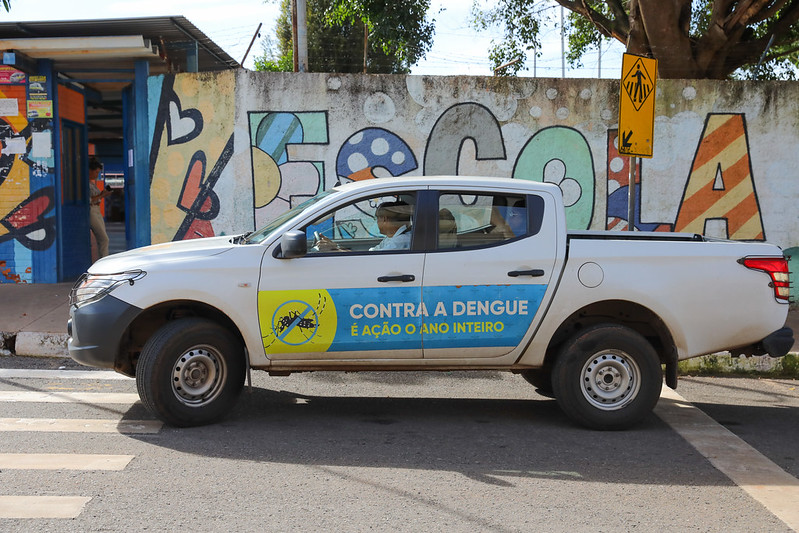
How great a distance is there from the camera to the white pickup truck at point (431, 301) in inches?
226

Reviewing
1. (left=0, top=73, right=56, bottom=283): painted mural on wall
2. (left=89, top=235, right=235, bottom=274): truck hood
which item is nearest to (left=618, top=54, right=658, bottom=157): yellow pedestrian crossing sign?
(left=89, top=235, right=235, bottom=274): truck hood

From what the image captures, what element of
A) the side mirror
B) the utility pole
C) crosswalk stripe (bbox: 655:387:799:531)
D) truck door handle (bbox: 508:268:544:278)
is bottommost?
crosswalk stripe (bbox: 655:387:799:531)

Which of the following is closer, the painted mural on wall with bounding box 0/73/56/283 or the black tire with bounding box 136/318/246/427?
the black tire with bounding box 136/318/246/427

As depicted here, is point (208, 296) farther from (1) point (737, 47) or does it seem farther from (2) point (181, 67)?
(1) point (737, 47)

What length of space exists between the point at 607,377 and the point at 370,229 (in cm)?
204

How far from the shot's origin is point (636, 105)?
8242mm

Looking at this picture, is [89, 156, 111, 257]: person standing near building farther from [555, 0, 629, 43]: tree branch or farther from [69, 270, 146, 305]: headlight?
[555, 0, 629, 43]: tree branch

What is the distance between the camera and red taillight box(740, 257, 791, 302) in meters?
5.95

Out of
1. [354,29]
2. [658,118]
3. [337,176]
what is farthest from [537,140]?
[354,29]

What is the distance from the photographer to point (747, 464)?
17.2ft

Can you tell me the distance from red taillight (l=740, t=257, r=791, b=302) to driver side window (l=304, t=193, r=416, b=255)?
2469 mm

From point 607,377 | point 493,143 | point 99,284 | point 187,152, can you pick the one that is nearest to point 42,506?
point 99,284

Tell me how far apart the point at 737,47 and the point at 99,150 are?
17158 millimetres

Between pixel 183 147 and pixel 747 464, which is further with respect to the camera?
pixel 183 147
